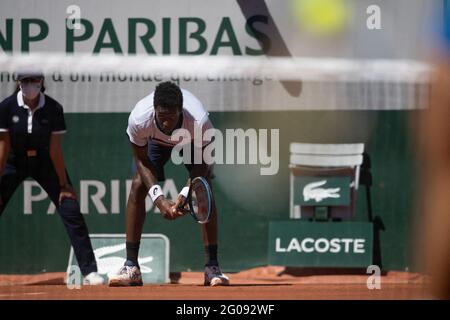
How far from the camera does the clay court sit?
7980mm

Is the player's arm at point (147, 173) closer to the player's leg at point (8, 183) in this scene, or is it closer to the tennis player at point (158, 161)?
the tennis player at point (158, 161)

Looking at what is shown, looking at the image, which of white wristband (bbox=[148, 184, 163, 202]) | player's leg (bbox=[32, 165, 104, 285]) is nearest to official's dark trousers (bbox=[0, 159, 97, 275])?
player's leg (bbox=[32, 165, 104, 285])

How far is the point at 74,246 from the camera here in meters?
8.34

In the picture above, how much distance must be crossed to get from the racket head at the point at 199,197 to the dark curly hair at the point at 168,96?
0.51 meters

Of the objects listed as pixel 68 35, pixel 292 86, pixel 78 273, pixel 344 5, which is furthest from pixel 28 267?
pixel 344 5

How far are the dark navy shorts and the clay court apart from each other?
0.69 meters

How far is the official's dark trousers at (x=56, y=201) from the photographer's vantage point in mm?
8336

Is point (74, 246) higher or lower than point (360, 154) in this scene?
lower

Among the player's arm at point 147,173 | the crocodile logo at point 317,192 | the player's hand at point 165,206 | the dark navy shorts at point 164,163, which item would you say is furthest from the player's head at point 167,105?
the crocodile logo at point 317,192

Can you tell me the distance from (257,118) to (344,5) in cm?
93

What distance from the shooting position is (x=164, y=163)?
27.3 feet

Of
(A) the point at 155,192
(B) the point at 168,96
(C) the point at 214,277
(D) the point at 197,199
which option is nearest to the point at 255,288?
(C) the point at 214,277

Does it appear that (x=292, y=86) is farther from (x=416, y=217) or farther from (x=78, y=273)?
(x=78, y=273)
